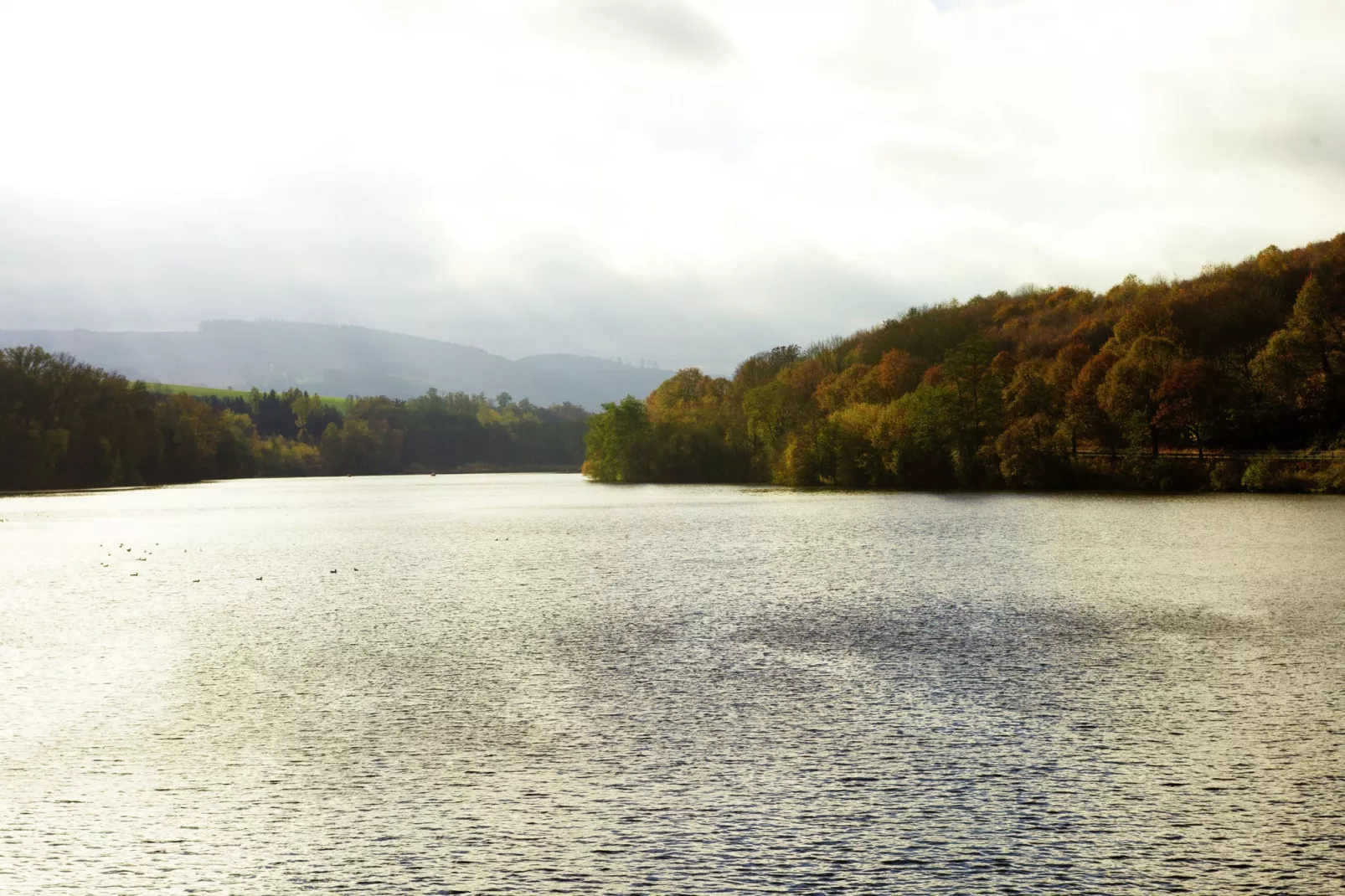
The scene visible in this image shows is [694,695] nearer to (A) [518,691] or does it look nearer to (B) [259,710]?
(A) [518,691]

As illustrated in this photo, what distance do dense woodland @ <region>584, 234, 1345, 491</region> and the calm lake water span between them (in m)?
58.6

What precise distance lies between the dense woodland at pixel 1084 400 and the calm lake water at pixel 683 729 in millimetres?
58571

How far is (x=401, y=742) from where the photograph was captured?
605 inches

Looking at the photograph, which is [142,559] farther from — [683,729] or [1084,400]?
[1084,400]

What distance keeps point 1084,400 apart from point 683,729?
89.5 meters

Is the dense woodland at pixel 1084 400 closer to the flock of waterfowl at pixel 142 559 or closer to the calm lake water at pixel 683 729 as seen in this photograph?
the calm lake water at pixel 683 729

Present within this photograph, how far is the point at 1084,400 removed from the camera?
97750mm

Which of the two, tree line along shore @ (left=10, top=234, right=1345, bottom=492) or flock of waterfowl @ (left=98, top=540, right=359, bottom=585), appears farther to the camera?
tree line along shore @ (left=10, top=234, right=1345, bottom=492)

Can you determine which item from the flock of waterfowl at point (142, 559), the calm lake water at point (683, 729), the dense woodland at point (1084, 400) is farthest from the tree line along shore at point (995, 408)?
the flock of waterfowl at point (142, 559)

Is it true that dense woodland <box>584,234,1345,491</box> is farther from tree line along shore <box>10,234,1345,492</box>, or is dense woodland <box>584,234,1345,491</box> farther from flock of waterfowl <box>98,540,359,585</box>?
flock of waterfowl <box>98,540,359,585</box>

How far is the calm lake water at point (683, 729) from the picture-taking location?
10.8 meters

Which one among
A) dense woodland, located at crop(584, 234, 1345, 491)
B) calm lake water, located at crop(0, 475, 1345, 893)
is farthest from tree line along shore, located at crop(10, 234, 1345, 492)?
calm lake water, located at crop(0, 475, 1345, 893)

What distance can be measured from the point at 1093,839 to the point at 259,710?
40.5 feet

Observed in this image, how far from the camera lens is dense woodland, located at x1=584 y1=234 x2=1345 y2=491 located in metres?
91.3
